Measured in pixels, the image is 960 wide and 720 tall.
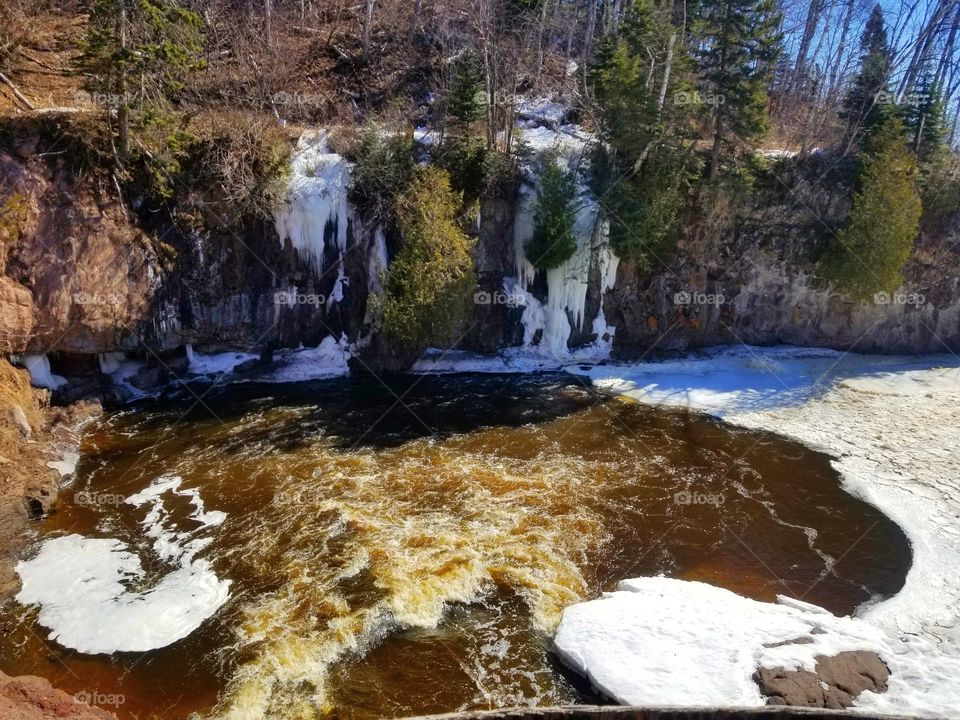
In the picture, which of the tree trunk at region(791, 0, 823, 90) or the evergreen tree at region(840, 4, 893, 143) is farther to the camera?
the tree trunk at region(791, 0, 823, 90)

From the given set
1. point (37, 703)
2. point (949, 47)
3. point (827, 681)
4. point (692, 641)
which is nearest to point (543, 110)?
point (949, 47)

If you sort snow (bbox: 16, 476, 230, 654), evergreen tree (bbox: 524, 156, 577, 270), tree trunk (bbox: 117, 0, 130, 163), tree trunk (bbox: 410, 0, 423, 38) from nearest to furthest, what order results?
snow (bbox: 16, 476, 230, 654), tree trunk (bbox: 117, 0, 130, 163), evergreen tree (bbox: 524, 156, 577, 270), tree trunk (bbox: 410, 0, 423, 38)

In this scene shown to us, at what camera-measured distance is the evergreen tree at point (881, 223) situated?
1745 centimetres

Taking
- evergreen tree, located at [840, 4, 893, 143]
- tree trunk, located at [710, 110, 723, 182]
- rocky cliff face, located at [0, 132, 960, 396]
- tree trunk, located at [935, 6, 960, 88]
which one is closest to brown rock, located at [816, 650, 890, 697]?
rocky cliff face, located at [0, 132, 960, 396]

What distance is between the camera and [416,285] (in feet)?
51.7

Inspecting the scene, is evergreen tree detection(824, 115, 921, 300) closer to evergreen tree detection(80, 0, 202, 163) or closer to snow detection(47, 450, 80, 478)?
evergreen tree detection(80, 0, 202, 163)

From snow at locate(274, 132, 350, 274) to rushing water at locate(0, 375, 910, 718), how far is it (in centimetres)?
454

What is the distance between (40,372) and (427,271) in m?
9.67

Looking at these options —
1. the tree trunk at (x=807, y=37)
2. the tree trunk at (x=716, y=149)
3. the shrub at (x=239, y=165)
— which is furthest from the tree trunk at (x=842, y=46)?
the shrub at (x=239, y=165)

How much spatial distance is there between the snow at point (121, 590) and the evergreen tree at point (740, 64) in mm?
18294

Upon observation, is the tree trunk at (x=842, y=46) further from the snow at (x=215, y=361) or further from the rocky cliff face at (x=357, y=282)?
the snow at (x=215, y=361)

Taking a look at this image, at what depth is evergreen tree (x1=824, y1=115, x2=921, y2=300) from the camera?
1745 centimetres

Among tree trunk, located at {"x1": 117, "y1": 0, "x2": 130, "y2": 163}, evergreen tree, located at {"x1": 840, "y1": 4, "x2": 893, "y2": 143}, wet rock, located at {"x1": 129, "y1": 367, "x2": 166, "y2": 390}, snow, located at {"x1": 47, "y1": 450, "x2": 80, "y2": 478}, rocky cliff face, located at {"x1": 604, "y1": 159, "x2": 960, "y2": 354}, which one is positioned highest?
evergreen tree, located at {"x1": 840, "y1": 4, "x2": 893, "y2": 143}

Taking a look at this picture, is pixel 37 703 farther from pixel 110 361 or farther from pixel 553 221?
pixel 553 221
